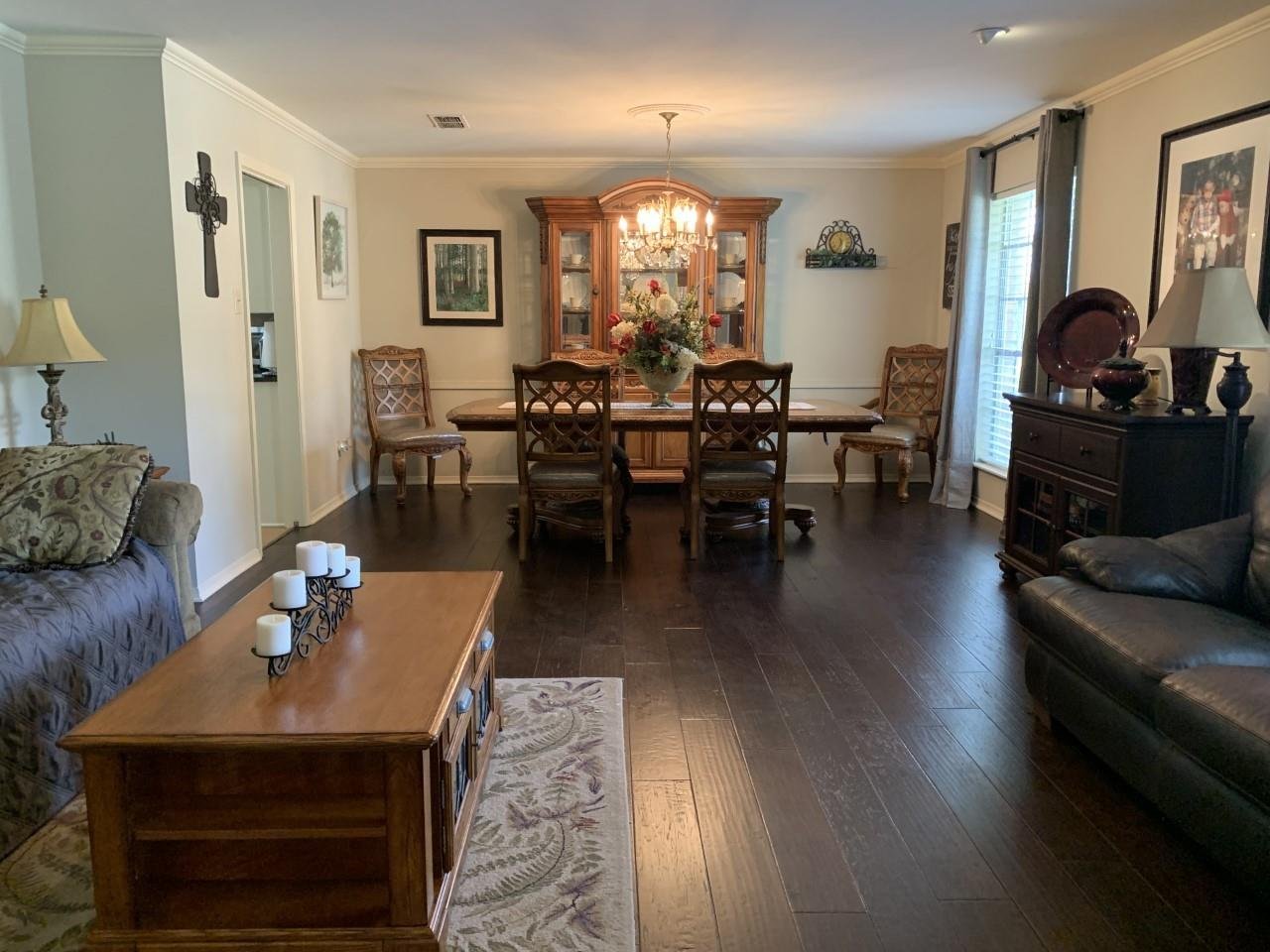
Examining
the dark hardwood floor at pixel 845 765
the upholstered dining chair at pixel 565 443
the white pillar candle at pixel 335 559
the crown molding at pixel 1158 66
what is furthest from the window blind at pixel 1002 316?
the white pillar candle at pixel 335 559

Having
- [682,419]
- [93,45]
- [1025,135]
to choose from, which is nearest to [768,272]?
[1025,135]

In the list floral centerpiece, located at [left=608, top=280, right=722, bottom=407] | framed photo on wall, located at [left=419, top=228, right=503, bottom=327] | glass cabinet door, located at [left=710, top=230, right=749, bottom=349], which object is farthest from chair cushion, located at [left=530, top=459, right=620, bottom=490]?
framed photo on wall, located at [left=419, top=228, right=503, bottom=327]

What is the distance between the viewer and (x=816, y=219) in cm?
667

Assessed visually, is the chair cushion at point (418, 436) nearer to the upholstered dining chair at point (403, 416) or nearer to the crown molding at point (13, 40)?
the upholstered dining chair at point (403, 416)

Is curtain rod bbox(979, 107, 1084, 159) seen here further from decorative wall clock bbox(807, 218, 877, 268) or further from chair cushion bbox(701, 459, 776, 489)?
chair cushion bbox(701, 459, 776, 489)

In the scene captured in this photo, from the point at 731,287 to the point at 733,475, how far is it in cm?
230

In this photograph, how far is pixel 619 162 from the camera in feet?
21.5

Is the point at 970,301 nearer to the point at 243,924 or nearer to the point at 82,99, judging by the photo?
the point at 82,99

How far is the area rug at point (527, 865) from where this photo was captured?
1.87m

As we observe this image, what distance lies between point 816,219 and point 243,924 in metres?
5.98

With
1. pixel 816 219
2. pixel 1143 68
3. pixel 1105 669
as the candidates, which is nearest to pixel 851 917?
pixel 1105 669

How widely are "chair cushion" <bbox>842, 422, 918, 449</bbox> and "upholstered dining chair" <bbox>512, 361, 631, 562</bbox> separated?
2.24m

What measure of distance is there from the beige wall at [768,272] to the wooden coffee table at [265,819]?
5068 mm

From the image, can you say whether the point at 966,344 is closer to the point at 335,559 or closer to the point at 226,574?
the point at 226,574
